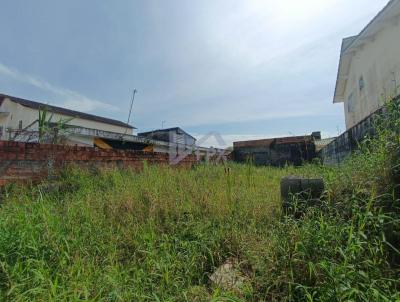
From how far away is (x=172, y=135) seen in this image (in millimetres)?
15695

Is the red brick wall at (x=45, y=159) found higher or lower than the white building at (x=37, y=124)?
lower

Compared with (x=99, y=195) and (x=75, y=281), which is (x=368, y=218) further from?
(x=99, y=195)

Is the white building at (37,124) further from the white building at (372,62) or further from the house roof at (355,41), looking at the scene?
the house roof at (355,41)

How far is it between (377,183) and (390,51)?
6.53 meters

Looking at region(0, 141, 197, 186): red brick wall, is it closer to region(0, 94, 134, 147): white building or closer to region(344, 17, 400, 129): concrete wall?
region(0, 94, 134, 147): white building

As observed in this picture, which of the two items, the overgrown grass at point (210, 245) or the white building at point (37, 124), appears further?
the white building at point (37, 124)

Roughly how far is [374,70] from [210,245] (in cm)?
805

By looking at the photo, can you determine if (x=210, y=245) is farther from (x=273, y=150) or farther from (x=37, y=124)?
(x=273, y=150)

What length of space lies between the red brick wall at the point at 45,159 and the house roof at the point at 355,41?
285 inches

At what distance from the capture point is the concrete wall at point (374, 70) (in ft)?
20.6

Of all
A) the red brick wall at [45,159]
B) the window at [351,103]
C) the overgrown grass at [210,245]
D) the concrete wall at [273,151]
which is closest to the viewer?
the overgrown grass at [210,245]

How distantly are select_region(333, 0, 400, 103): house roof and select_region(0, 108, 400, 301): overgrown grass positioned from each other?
5797 millimetres

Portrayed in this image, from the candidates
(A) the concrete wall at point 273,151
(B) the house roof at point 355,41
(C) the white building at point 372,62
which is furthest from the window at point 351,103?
(A) the concrete wall at point 273,151

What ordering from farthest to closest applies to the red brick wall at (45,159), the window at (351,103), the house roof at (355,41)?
the window at (351,103) < the house roof at (355,41) < the red brick wall at (45,159)
